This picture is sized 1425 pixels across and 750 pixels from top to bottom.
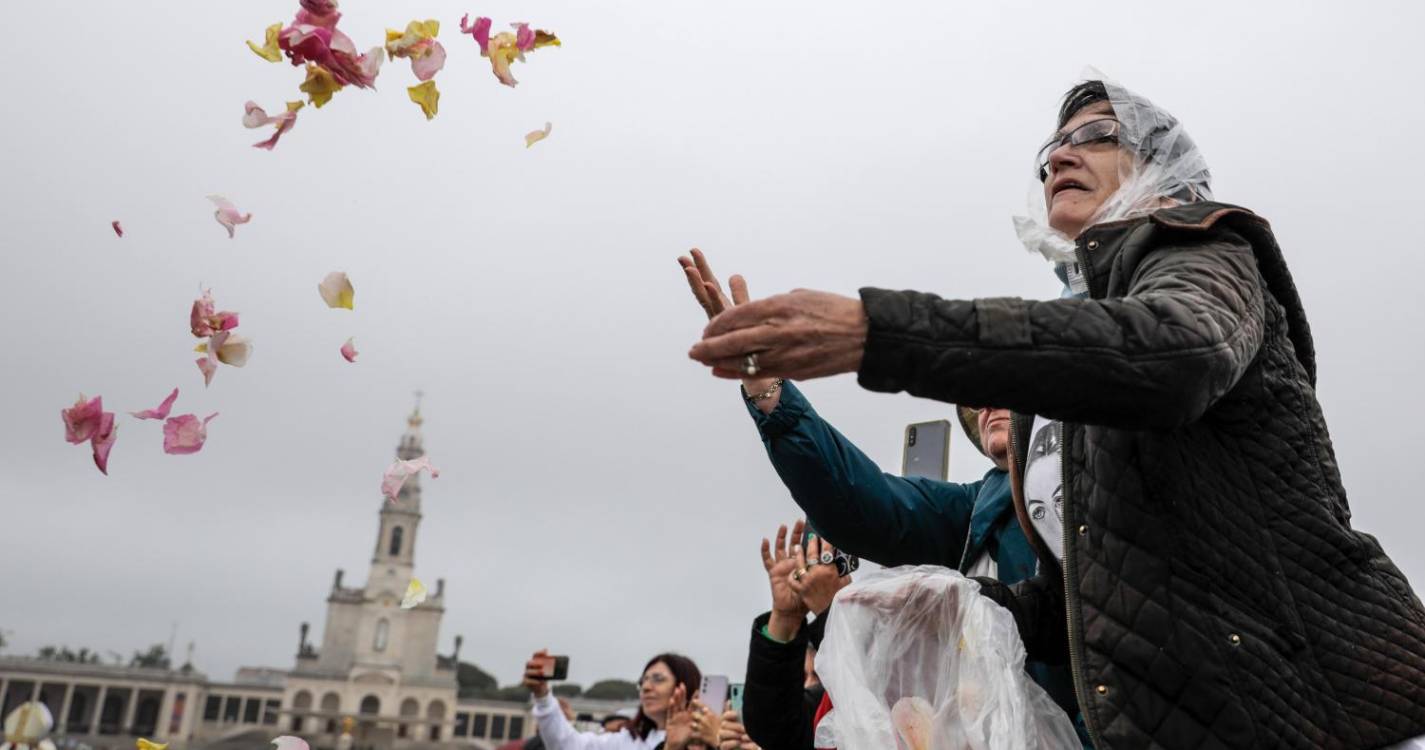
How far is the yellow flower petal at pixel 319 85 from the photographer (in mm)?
3795

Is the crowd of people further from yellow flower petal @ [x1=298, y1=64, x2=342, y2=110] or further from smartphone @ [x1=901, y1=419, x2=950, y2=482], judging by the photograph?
smartphone @ [x1=901, y1=419, x2=950, y2=482]

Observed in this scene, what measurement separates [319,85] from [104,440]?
1.70 meters

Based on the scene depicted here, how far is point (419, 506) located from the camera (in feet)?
390

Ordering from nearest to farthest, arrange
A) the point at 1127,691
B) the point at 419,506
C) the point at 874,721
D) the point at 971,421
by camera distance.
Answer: the point at 1127,691, the point at 874,721, the point at 971,421, the point at 419,506

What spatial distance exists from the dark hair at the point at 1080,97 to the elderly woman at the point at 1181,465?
25.0 inches

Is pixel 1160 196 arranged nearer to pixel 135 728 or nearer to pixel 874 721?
pixel 874 721

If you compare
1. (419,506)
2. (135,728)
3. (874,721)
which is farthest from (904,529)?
(419,506)

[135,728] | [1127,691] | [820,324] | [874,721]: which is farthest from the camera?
[135,728]

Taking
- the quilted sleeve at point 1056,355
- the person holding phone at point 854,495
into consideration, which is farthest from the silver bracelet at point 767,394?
the quilted sleeve at point 1056,355

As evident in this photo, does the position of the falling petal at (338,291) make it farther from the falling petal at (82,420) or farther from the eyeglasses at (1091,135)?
the eyeglasses at (1091,135)

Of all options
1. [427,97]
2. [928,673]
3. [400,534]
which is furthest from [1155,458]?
[400,534]

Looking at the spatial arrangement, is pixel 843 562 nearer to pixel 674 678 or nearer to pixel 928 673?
pixel 928 673

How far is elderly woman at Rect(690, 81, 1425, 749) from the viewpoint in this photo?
1.58 meters

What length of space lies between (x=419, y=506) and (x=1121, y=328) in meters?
123
